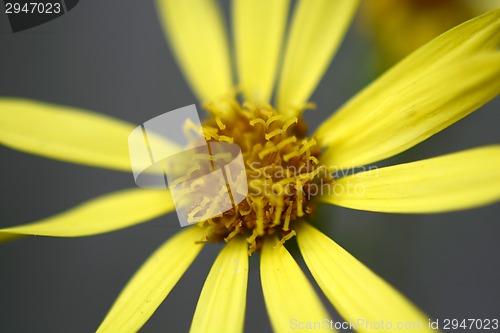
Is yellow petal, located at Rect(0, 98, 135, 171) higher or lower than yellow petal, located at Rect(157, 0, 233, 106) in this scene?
lower

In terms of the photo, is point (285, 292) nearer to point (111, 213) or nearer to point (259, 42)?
point (111, 213)

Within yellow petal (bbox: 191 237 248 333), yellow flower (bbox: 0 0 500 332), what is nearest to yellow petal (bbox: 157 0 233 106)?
yellow flower (bbox: 0 0 500 332)

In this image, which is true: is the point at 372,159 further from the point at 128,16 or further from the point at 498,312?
the point at 128,16

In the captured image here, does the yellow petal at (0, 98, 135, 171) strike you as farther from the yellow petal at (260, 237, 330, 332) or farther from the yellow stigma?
the yellow petal at (260, 237, 330, 332)

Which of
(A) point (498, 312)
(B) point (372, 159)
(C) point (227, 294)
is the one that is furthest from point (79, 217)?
(A) point (498, 312)

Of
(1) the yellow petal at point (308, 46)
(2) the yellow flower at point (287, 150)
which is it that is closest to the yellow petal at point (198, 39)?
(2) the yellow flower at point (287, 150)

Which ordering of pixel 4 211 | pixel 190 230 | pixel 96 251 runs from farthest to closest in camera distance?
1. pixel 96 251
2. pixel 4 211
3. pixel 190 230

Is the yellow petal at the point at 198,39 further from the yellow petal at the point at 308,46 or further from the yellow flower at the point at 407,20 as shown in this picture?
the yellow flower at the point at 407,20
